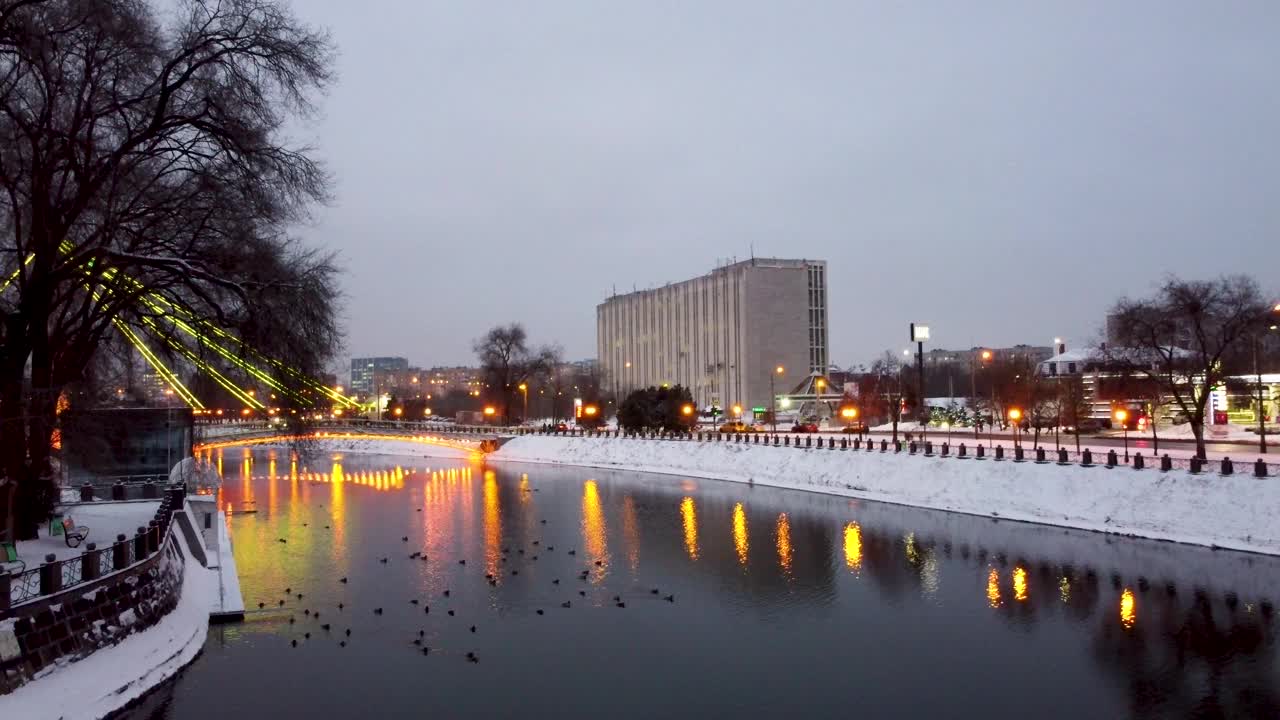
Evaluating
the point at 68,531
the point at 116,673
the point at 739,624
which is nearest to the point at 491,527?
the point at 68,531

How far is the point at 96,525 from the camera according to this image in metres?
27.4

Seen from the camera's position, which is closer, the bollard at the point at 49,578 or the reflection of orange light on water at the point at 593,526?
the bollard at the point at 49,578

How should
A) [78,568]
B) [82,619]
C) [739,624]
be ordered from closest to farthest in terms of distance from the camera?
1. [82,619]
2. [78,568]
3. [739,624]

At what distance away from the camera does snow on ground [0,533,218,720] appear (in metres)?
14.3

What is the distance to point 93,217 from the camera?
24.1 meters

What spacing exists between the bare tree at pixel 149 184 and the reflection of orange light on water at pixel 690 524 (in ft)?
54.1

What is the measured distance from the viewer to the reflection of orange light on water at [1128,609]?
2272 centimetres

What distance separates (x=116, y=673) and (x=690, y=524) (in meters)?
26.0

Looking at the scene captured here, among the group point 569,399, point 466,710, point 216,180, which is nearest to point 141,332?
point 216,180

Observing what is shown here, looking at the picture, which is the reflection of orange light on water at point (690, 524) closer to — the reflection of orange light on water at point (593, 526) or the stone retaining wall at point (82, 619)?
the reflection of orange light on water at point (593, 526)

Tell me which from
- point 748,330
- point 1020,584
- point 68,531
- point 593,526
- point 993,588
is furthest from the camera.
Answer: point 748,330

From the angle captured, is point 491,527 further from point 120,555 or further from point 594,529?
point 120,555

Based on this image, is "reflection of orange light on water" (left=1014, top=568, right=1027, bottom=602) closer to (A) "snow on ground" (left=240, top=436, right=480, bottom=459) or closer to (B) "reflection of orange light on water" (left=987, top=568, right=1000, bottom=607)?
(B) "reflection of orange light on water" (left=987, top=568, right=1000, bottom=607)

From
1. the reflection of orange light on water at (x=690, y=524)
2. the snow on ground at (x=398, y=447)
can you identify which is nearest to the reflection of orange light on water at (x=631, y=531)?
the reflection of orange light on water at (x=690, y=524)
